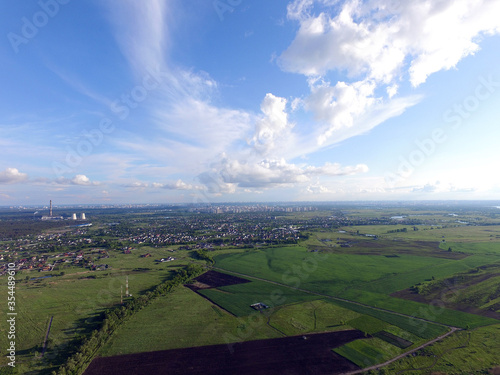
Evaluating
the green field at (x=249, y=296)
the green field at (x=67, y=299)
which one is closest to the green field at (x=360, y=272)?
the green field at (x=249, y=296)

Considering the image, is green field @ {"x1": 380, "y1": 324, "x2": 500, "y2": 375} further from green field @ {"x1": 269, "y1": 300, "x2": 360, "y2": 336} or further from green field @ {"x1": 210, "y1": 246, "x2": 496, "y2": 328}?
green field @ {"x1": 269, "y1": 300, "x2": 360, "y2": 336}

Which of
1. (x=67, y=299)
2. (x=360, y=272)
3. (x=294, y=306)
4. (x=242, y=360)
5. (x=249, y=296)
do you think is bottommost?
(x=360, y=272)

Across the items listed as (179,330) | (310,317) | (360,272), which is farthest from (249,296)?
(360,272)

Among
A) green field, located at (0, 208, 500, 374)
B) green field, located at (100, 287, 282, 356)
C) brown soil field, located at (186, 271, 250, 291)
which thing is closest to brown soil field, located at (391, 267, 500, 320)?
green field, located at (0, 208, 500, 374)

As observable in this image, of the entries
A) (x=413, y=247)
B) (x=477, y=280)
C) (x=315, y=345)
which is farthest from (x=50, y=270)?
(x=413, y=247)

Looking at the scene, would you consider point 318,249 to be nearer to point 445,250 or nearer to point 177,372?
point 445,250

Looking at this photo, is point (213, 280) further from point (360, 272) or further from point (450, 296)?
point (450, 296)

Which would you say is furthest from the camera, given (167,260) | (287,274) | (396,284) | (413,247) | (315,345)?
(413,247)

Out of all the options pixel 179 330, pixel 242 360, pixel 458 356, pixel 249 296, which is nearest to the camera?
pixel 458 356
